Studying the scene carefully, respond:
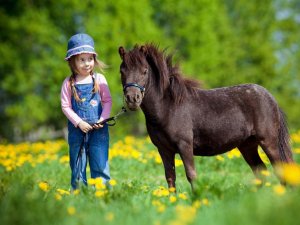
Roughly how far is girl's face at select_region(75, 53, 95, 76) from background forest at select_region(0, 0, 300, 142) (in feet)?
33.6

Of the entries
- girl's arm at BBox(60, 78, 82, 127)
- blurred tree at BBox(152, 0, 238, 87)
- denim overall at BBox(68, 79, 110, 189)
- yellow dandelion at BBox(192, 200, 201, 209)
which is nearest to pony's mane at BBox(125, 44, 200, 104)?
denim overall at BBox(68, 79, 110, 189)

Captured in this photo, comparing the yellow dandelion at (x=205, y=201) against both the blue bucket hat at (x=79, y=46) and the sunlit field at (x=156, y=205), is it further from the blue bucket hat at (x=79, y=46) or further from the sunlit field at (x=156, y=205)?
the blue bucket hat at (x=79, y=46)

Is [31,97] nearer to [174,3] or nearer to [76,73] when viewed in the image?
[174,3]

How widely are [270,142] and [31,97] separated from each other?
12734 millimetres

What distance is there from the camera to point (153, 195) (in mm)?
4707

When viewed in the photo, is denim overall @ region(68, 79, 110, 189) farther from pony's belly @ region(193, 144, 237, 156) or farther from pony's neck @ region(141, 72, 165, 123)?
pony's belly @ region(193, 144, 237, 156)

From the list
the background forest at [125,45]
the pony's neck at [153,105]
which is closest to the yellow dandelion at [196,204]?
the pony's neck at [153,105]

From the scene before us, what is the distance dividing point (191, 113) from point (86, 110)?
121cm

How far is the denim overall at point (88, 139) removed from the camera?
230 inches

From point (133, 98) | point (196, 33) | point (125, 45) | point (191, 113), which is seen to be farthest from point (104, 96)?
point (196, 33)

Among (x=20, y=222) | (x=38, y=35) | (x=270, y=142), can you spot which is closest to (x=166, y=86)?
(x=270, y=142)

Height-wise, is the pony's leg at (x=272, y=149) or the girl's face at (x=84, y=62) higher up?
the girl's face at (x=84, y=62)

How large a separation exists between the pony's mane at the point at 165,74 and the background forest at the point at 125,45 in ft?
33.0

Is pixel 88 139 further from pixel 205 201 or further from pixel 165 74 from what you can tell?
pixel 205 201
